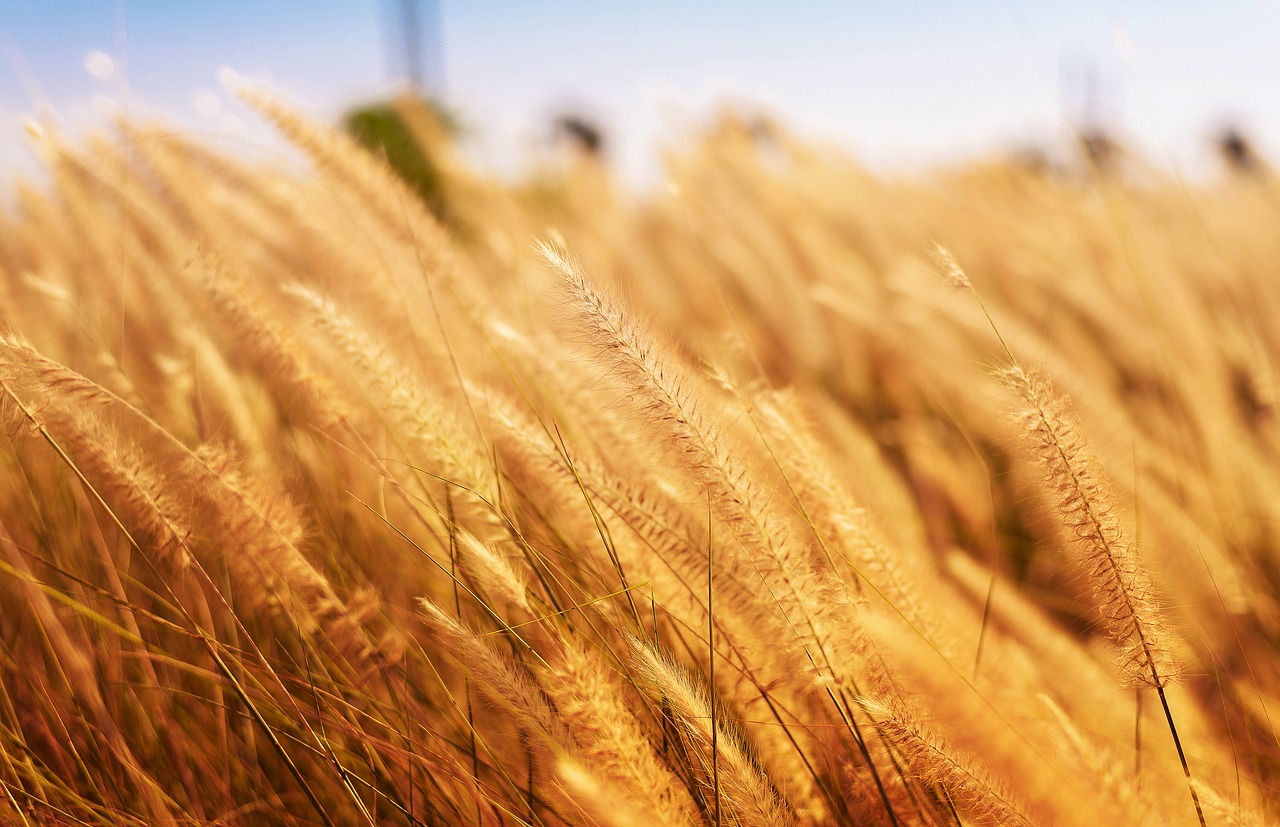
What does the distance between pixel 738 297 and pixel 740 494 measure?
7.42ft

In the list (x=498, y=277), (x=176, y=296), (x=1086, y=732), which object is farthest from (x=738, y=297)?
(x=1086, y=732)

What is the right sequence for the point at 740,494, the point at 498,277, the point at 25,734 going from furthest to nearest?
the point at 498,277
the point at 25,734
the point at 740,494

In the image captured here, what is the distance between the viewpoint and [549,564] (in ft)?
2.78

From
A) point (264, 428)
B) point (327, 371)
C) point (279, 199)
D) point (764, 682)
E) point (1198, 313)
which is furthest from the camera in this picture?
point (1198, 313)

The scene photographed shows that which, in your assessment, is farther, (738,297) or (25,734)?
(738,297)

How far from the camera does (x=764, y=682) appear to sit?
0.78 metres

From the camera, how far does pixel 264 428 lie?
1396 millimetres

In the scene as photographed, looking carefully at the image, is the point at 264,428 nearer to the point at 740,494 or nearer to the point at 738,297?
the point at 740,494

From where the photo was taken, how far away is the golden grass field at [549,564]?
653 mm

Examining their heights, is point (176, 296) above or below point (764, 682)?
above

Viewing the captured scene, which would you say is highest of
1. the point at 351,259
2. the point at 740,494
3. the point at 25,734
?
the point at 351,259

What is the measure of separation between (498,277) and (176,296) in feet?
3.47

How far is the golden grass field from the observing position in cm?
65

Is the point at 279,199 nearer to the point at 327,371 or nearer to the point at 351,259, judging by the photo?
the point at 351,259
